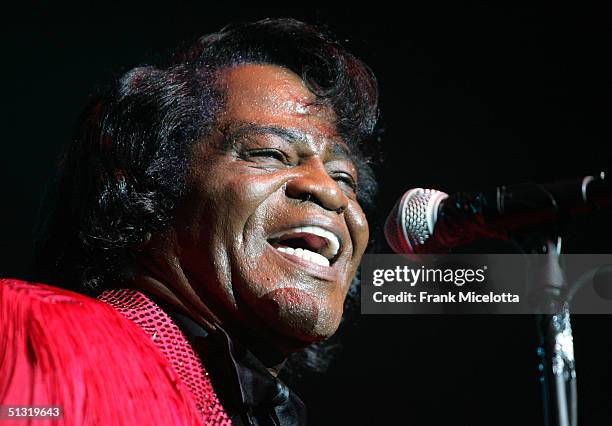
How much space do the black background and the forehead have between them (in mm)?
308

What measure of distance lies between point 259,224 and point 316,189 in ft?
0.50

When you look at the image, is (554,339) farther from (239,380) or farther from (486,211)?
(239,380)

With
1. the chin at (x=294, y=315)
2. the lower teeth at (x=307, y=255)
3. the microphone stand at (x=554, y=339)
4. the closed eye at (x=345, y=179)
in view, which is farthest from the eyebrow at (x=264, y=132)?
the microphone stand at (x=554, y=339)

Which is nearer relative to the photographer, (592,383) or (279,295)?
(279,295)

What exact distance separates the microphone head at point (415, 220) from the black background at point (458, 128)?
0.70 meters

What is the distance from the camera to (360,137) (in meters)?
2.26

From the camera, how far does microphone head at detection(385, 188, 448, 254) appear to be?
1.66m

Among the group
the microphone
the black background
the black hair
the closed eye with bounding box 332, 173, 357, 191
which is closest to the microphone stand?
the microphone

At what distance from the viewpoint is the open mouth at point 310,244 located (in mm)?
1822

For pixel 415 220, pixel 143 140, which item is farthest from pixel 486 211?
pixel 143 140

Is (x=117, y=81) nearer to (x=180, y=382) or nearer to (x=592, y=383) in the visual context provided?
(x=180, y=382)

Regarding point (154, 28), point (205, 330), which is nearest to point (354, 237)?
point (205, 330)

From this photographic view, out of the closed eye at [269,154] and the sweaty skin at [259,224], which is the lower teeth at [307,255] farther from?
the closed eye at [269,154]

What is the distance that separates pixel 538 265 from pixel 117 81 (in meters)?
1.11
